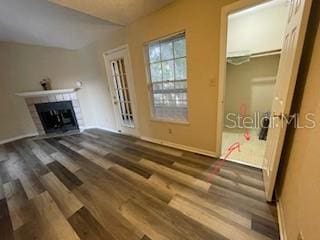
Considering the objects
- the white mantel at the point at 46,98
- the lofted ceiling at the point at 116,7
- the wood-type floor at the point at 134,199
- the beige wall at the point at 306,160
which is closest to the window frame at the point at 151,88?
the lofted ceiling at the point at 116,7

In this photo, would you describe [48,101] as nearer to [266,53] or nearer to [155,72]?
[155,72]

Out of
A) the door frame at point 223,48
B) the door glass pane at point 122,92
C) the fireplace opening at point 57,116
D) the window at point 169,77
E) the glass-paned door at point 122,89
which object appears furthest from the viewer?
the fireplace opening at point 57,116

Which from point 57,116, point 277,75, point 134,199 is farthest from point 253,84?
point 57,116

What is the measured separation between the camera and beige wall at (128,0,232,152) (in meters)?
2.00

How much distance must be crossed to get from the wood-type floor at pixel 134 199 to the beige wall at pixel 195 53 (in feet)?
1.28

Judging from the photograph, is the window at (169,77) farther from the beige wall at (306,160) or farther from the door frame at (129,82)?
the beige wall at (306,160)

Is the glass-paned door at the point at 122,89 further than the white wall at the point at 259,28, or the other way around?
the glass-paned door at the point at 122,89

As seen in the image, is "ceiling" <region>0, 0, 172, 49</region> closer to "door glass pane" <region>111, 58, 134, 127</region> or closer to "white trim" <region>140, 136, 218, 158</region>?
"door glass pane" <region>111, 58, 134, 127</region>

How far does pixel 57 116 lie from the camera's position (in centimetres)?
446

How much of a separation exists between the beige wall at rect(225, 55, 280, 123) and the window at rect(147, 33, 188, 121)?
1.58m

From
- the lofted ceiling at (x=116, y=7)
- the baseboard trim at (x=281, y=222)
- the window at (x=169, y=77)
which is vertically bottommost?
the baseboard trim at (x=281, y=222)

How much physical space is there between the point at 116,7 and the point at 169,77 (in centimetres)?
135

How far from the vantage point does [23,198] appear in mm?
1894

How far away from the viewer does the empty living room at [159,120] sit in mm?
1244
